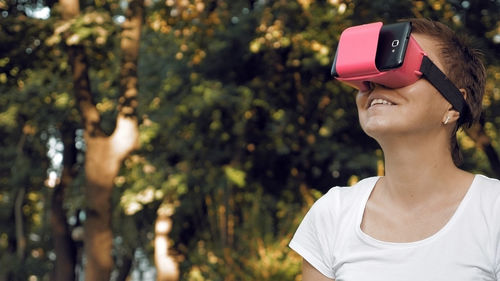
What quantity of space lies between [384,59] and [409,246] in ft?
1.31

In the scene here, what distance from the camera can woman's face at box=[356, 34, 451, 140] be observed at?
6.25ft

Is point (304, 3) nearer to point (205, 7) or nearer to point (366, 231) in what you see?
point (205, 7)

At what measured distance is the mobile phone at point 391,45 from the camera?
185 centimetres

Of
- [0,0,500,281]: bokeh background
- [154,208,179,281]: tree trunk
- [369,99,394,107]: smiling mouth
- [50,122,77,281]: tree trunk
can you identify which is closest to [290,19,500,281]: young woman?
[369,99,394,107]: smiling mouth

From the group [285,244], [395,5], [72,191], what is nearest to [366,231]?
[285,244]

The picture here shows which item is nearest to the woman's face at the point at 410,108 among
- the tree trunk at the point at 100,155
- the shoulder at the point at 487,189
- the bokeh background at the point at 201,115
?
the shoulder at the point at 487,189

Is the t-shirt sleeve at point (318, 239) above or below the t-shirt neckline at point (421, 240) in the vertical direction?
below

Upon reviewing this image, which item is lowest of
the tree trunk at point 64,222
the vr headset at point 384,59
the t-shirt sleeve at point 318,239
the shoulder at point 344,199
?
the tree trunk at point 64,222

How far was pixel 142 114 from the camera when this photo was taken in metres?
13.8

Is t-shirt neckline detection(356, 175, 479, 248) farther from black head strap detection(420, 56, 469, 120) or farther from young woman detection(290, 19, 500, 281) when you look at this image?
black head strap detection(420, 56, 469, 120)

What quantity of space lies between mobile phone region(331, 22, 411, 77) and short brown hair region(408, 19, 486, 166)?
0.26 feet

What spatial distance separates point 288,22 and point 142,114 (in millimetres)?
3466

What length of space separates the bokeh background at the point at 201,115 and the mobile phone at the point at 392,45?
7053 millimetres

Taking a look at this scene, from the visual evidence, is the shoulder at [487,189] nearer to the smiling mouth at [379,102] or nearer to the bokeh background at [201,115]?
the smiling mouth at [379,102]
